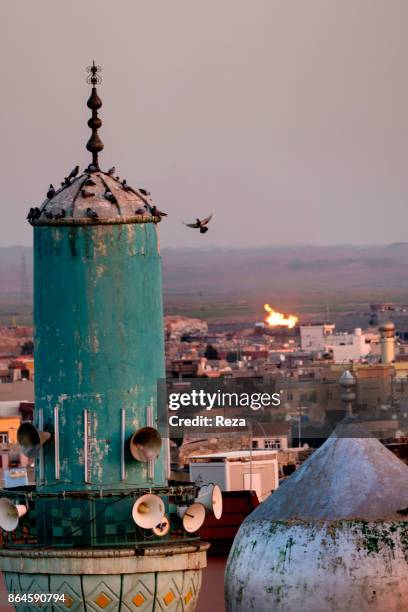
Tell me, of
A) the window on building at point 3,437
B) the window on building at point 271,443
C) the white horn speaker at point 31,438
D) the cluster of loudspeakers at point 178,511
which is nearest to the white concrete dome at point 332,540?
the cluster of loudspeakers at point 178,511

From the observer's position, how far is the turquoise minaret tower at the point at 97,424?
2672 centimetres

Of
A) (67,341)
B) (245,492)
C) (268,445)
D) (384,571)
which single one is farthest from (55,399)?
(268,445)

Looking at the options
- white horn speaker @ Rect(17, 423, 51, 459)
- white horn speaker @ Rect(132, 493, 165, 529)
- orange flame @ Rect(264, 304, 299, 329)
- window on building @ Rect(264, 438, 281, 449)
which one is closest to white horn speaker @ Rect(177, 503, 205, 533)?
white horn speaker @ Rect(132, 493, 165, 529)

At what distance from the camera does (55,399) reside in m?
26.9

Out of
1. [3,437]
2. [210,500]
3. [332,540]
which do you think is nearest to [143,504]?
[210,500]

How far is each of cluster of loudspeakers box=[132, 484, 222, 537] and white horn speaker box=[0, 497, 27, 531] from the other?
1250 mm

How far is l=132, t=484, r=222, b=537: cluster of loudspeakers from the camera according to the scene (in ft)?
87.5

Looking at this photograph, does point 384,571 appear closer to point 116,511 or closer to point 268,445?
point 116,511

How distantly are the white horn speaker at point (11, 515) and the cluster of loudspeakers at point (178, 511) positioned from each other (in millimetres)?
1250

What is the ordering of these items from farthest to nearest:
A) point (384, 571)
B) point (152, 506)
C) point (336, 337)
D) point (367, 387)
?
point (336, 337)
point (367, 387)
point (384, 571)
point (152, 506)

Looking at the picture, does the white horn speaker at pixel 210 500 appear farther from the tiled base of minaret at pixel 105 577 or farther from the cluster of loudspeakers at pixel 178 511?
the tiled base of minaret at pixel 105 577

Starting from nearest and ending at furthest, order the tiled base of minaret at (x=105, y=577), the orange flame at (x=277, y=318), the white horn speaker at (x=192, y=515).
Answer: the tiled base of minaret at (x=105, y=577) < the white horn speaker at (x=192, y=515) < the orange flame at (x=277, y=318)

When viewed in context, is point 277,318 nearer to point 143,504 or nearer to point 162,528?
point 162,528

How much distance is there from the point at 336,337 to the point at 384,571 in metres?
74.6
